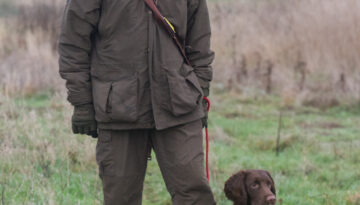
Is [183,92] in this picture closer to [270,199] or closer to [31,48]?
[270,199]

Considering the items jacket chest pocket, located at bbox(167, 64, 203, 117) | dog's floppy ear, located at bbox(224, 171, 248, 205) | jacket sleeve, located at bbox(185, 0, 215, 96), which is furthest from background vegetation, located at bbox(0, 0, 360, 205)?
jacket sleeve, located at bbox(185, 0, 215, 96)

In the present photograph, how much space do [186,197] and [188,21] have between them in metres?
1.14

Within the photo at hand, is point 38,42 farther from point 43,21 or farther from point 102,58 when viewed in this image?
point 102,58

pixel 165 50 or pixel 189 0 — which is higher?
pixel 189 0

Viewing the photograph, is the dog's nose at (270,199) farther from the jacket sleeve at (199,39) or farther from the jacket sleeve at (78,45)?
the jacket sleeve at (78,45)

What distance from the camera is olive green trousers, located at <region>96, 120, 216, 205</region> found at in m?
3.12

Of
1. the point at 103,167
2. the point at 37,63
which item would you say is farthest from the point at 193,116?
the point at 37,63

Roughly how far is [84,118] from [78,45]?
456 millimetres

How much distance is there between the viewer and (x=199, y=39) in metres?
3.31

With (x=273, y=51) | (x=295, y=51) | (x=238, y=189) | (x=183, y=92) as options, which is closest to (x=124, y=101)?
(x=183, y=92)

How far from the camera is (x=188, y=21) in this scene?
3.30 metres

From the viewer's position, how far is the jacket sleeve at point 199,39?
3.27 m

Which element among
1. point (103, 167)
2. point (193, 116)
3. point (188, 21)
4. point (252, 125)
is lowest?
point (252, 125)

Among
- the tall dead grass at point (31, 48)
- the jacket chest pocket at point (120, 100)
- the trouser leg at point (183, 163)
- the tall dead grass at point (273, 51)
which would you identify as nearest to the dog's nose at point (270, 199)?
the trouser leg at point (183, 163)
